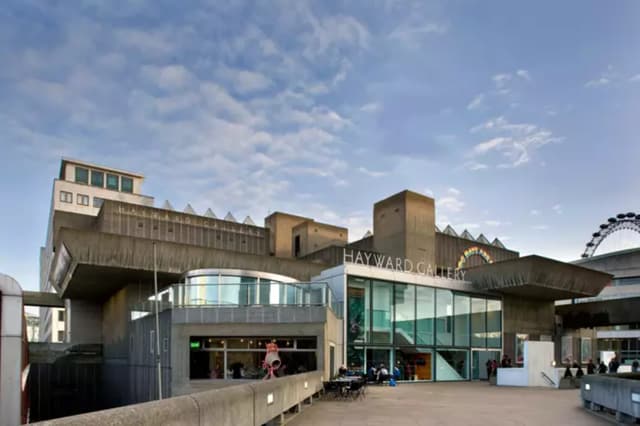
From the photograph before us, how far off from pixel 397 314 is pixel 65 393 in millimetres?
29197

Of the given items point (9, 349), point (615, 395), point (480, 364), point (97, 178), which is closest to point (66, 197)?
point (97, 178)

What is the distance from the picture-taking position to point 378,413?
670 inches

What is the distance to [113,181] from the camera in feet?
339

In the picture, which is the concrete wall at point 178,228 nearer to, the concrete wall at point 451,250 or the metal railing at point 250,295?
the concrete wall at point 451,250

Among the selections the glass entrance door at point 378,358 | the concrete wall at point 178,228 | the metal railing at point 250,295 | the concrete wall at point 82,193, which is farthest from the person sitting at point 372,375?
the concrete wall at point 82,193

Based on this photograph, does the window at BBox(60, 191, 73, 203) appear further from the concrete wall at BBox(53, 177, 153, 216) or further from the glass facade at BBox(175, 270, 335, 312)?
the glass facade at BBox(175, 270, 335, 312)

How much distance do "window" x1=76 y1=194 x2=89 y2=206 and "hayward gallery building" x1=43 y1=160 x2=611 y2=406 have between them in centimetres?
4315

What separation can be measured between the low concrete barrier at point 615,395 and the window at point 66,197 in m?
90.6

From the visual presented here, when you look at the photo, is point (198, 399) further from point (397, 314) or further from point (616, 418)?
point (397, 314)

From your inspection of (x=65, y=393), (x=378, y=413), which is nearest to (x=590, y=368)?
(x=378, y=413)

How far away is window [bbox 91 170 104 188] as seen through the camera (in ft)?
330

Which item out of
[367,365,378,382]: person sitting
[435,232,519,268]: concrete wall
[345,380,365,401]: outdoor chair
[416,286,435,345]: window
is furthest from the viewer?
[435,232,519,268]: concrete wall

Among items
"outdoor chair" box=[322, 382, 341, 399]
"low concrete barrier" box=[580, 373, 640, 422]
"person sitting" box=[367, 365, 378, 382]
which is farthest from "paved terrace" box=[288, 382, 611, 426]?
"person sitting" box=[367, 365, 378, 382]

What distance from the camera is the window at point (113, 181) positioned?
10256 centimetres
